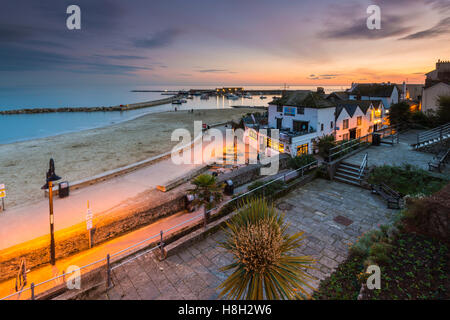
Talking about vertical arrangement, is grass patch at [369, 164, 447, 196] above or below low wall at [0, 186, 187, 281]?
above

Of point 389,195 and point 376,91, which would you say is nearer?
point 389,195

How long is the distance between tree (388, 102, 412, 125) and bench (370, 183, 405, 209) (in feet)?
66.3

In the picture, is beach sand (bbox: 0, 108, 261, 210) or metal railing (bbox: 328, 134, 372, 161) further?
metal railing (bbox: 328, 134, 372, 161)

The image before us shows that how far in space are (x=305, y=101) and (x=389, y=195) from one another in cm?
1629

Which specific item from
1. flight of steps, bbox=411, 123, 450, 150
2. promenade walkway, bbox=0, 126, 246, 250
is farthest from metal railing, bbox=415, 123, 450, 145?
promenade walkway, bbox=0, 126, 246, 250

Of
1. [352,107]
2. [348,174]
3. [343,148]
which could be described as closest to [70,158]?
[348,174]

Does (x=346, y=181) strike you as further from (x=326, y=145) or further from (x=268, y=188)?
(x=268, y=188)

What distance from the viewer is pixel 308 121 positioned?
25.9 meters

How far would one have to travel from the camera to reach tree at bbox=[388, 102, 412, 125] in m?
28.4

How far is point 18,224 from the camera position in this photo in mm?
10703

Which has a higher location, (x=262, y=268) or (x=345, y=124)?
(x=345, y=124)

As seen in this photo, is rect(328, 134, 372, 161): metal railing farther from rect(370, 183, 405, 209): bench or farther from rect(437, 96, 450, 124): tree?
rect(437, 96, 450, 124): tree

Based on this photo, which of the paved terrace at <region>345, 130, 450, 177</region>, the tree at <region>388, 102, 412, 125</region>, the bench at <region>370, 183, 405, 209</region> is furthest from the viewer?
the tree at <region>388, 102, 412, 125</region>

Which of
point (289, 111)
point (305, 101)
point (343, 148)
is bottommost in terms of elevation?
point (343, 148)
